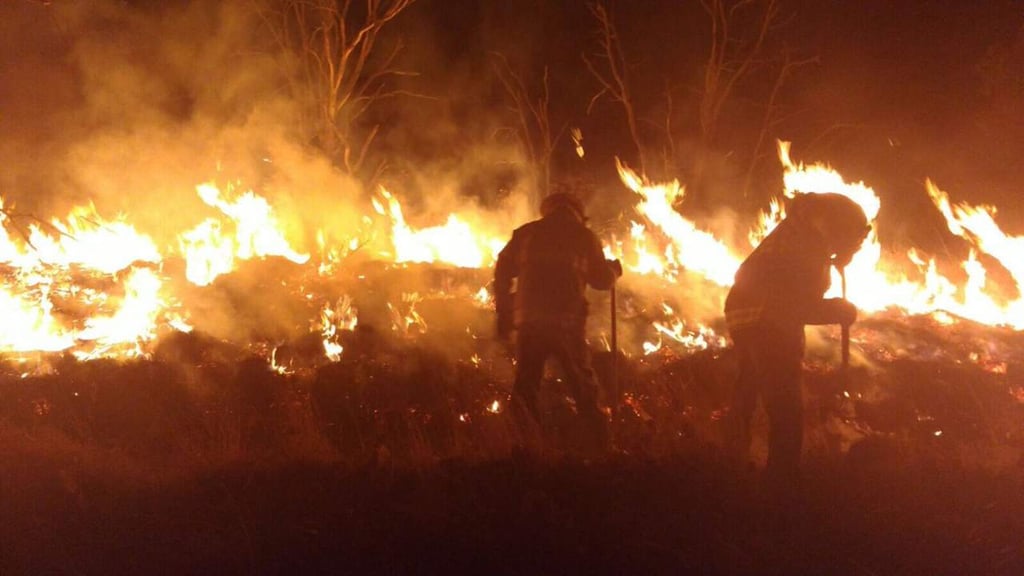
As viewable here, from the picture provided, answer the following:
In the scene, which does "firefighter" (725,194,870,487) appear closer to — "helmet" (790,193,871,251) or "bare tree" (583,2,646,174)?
"helmet" (790,193,871,251)

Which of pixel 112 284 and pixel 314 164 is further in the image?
pixel 314 164

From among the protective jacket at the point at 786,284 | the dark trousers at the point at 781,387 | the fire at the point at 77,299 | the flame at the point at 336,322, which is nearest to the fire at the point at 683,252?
the flame at the point at 336,322

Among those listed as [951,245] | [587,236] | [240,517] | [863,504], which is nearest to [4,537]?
[240,517]

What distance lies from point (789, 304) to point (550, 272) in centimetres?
169

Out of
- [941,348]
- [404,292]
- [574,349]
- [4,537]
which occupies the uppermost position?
[404,292]

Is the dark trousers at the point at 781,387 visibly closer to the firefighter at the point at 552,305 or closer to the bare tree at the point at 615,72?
the firefighter at the point at 552,305

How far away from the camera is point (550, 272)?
6188 millimetres

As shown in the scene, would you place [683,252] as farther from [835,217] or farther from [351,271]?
[835,217]

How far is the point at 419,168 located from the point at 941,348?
37.1ft

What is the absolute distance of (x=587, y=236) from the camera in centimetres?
638

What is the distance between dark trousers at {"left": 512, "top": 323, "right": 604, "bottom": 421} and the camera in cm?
612

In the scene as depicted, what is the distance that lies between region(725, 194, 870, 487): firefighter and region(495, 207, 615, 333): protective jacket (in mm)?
1066

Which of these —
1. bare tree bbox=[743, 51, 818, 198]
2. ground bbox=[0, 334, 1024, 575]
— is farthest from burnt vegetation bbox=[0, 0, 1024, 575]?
bare tree bbox=[743, 51, 818, 198]

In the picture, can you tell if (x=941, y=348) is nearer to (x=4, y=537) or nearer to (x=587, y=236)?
(x=587, y=236)
